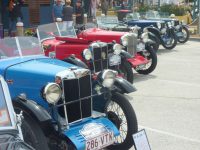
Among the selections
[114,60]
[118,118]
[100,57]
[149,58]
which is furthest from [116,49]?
[118,118]

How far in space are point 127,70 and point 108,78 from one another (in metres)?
3.25

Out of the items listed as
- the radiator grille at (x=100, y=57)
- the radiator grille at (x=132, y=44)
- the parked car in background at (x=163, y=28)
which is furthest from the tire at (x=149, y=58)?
the parked car in background at (x=163, y=28)

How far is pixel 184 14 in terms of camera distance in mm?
23141

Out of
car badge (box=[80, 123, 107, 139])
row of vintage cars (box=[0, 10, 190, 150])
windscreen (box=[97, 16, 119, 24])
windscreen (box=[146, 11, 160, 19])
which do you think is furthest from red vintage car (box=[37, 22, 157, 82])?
windscreen (box=[146, 11, 160, 19])

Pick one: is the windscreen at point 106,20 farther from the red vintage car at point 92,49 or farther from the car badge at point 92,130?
the car badge at point 92,130

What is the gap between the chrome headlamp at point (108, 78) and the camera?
5281 mm

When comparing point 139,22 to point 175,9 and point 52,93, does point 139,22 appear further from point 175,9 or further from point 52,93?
point 52,93

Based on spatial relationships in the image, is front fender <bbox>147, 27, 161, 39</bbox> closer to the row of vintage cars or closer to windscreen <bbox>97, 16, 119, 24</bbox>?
windscreen <bbox>97, 16, 119, 24</bbox>

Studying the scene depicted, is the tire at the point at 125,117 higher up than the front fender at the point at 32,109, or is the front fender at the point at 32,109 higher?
the front fender at the point at 32,109

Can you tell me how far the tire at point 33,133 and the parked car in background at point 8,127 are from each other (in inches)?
26.5

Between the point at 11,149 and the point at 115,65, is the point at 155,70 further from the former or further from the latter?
the point at 11,149

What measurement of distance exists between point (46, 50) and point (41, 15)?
10948 mm

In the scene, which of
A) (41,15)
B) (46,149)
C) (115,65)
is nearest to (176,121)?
(115,65)

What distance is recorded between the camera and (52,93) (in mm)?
Result: 4590
